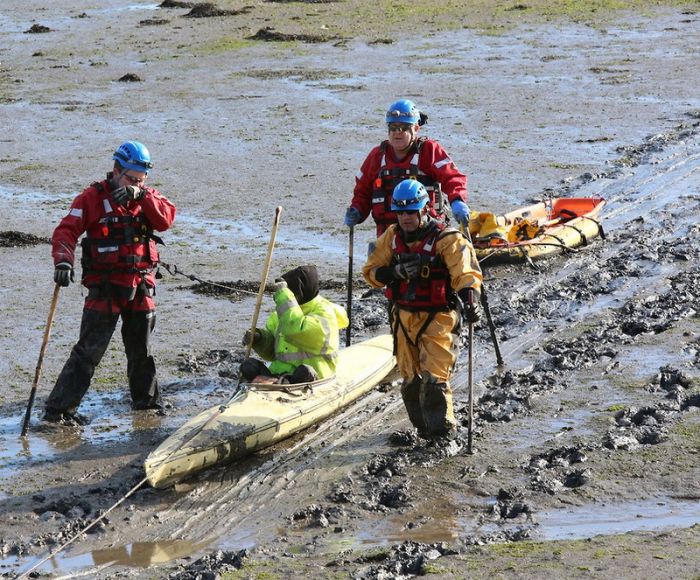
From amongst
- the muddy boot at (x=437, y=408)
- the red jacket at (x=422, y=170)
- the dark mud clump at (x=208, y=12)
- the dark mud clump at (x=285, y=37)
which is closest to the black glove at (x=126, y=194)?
the red jacket at (x=422, y=170)

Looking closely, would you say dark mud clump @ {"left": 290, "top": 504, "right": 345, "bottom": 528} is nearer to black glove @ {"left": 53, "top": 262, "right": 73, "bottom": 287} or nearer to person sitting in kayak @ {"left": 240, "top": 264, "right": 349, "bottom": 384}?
person sitting in kayak @ {"left": 240, "top": 264, "right": 349, "bottom": 384}

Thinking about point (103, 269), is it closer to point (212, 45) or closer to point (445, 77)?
point (445, 77)

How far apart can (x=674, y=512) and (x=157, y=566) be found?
3081 millimetres

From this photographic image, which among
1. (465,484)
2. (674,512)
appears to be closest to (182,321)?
(465,484)

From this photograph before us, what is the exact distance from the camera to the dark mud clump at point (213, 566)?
22.0 feet

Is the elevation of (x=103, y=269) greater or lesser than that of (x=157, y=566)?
greater

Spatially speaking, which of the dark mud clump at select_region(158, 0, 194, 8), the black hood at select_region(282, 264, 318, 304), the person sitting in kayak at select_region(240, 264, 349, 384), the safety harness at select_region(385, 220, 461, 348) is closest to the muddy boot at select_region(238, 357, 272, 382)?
the person sitting in kayak at select_region(240, 264, 349, 384)

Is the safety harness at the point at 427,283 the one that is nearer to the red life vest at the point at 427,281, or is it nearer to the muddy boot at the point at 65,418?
the red life vest at the point at 427,281

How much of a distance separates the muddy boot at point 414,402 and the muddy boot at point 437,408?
0.12 metres

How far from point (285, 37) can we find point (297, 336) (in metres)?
20.5

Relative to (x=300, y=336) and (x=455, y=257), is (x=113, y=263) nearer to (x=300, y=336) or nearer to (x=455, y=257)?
(x=300, y=336)

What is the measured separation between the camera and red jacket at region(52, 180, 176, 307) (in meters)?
9.16

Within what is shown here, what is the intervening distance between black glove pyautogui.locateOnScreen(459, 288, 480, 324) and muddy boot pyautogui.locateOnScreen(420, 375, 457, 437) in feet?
1.68

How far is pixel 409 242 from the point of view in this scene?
8.69m
